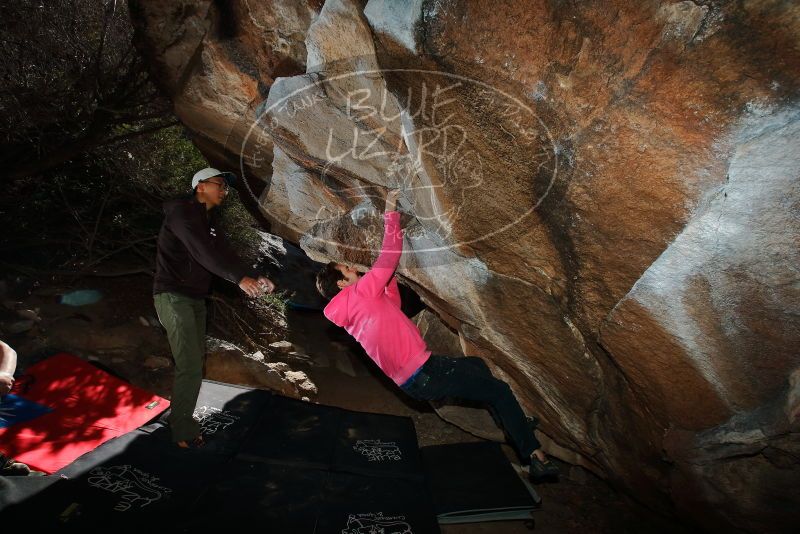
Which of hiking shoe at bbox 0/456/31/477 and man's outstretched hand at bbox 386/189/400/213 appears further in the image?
man's outstretched hand at bbox 386/189/400/213

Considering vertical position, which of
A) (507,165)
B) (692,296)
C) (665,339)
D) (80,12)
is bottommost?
(665,339)

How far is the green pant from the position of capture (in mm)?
3023

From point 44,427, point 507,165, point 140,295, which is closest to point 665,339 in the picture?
point 507,165

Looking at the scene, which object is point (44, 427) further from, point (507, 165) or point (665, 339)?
point (665, 339)

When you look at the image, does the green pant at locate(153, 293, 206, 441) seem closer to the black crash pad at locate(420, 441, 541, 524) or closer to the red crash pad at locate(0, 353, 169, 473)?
the red crash pad at locate(0, 353, 169, 473)

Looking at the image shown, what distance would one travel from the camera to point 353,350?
7543 mm

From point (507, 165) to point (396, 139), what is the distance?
1203 millimetres

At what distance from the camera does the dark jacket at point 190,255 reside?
9.43ft

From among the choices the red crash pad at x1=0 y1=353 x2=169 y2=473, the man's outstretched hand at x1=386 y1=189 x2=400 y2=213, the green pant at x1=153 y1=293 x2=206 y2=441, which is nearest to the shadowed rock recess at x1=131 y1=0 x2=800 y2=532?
the man's outstretched hand at x1=386 y1=189 x2=400 y2=213

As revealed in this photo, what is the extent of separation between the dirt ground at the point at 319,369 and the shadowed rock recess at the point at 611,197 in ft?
1.43

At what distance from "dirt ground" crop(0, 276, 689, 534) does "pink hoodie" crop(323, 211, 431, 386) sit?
164cm

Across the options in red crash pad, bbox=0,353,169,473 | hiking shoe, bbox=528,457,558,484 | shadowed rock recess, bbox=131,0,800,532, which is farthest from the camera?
red crash pad, bbox=0,353,169,473

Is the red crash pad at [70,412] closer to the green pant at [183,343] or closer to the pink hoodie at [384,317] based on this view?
the green pant at [183,343]

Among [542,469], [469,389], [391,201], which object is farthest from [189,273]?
[542,469]
